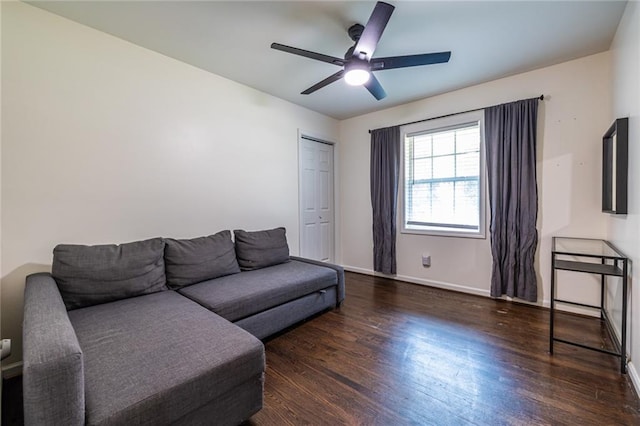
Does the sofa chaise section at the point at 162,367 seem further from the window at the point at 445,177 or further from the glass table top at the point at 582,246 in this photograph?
the window at the point at 445,177

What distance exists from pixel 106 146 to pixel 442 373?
3.13 meters

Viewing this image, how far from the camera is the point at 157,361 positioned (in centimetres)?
126

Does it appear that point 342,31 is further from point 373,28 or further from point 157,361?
point 157,361

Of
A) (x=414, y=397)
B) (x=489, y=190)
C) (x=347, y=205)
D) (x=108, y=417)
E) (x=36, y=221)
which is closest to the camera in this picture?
(x=108, y=417)

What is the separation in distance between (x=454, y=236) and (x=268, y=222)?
2.43 m

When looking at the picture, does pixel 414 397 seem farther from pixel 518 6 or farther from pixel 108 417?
pixel 518 6

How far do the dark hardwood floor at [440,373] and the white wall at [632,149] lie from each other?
1.15 ft

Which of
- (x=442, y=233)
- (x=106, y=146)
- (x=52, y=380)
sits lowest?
(x=52, y=380)

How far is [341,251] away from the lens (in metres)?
4.72

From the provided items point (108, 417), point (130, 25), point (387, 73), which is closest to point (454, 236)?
point (387, 73)

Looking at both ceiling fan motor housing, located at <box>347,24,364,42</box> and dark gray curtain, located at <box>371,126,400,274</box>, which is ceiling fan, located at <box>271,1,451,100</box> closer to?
ceiling fan motor housing, located at <box>347,24,364,42</box>

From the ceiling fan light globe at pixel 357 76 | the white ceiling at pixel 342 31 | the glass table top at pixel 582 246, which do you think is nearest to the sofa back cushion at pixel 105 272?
the white ceiling at pixel 342 31

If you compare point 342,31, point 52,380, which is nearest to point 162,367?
point 52,380

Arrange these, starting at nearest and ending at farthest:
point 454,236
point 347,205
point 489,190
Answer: point 489,190, point 454,236, point 347,205
